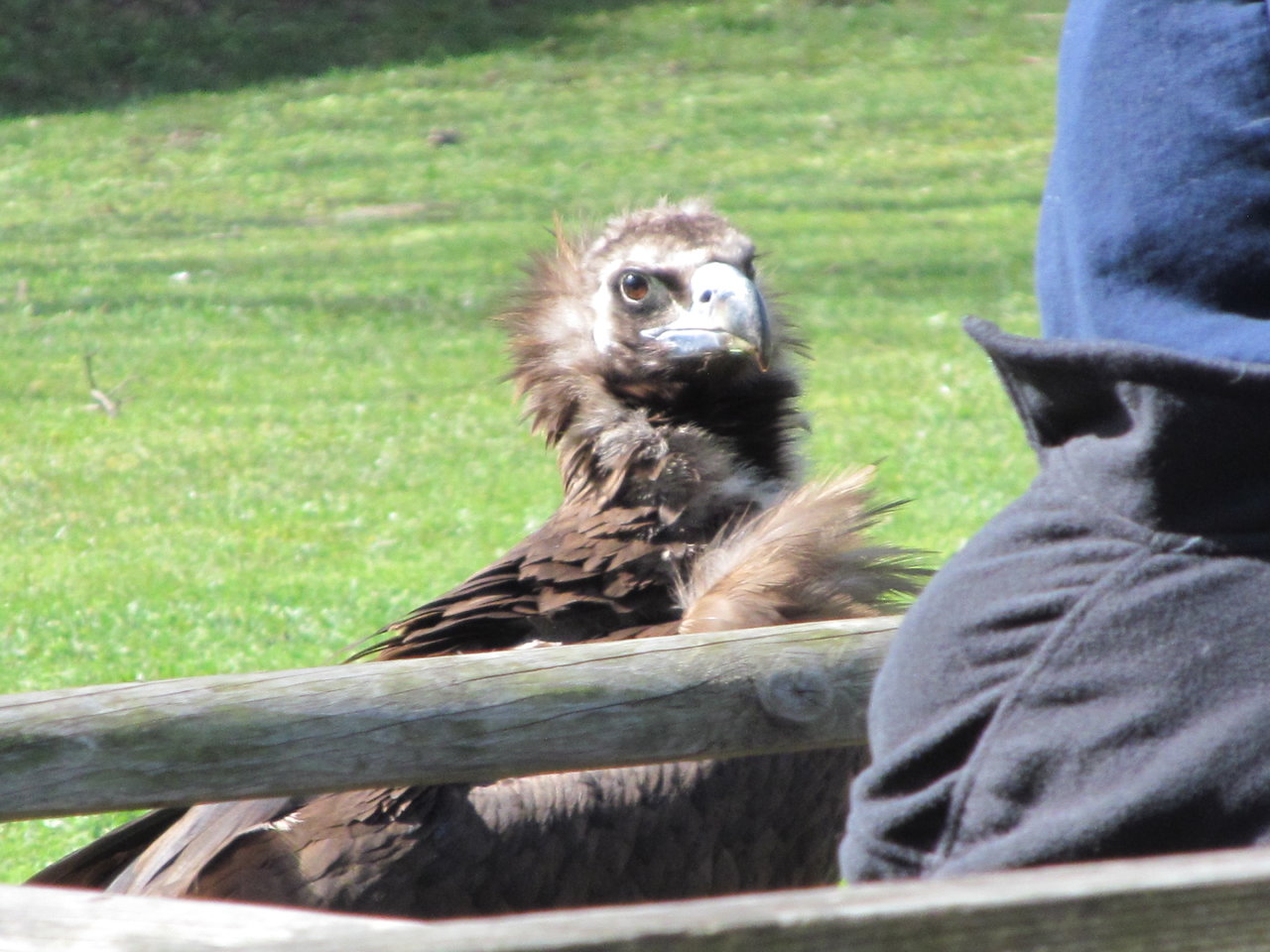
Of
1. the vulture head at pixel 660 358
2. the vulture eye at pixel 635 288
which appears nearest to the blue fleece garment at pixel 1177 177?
the vulture head at pixel 660 358

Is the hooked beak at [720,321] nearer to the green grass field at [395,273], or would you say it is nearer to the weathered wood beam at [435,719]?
the green grass field at [395,273]

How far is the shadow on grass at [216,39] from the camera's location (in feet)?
62.4

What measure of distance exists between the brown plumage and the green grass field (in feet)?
1.96

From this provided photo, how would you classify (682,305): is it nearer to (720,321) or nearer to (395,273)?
(720,321)

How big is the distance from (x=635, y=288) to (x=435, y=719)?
164 cm

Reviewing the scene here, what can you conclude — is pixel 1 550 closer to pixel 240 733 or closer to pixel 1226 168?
pixel 240 733

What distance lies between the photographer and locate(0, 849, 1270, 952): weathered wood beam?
0.83m

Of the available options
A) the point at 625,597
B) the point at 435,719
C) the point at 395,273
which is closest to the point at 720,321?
the point at 625,597

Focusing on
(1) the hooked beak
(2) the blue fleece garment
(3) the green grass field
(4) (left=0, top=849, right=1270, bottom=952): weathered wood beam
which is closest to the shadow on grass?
(3) the green grass field

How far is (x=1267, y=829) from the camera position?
3.49 feet

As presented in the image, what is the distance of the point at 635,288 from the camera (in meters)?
3.69

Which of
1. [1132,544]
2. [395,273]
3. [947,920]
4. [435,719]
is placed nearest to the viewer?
[947,920]

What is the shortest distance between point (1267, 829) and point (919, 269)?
1199 cm

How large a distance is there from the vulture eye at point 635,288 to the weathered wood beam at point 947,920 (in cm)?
282
